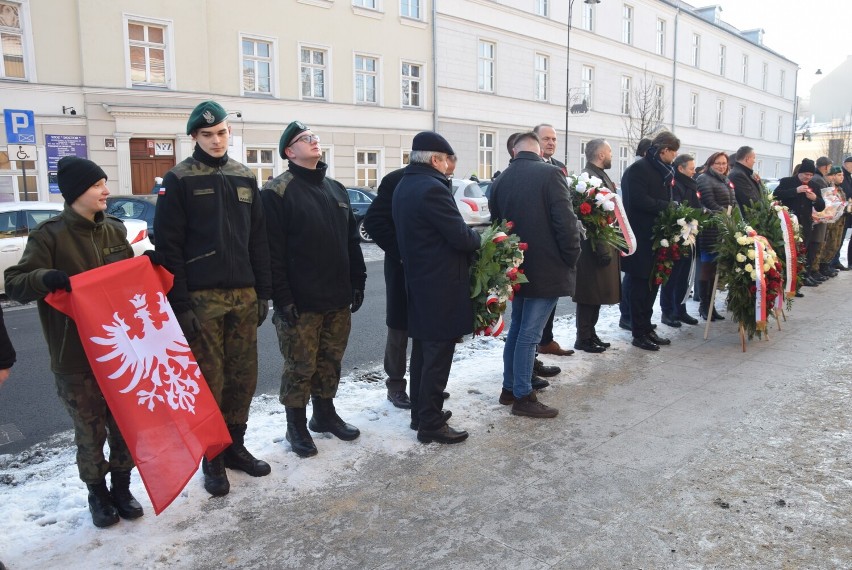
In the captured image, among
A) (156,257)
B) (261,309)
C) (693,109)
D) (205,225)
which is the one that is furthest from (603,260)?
(693,109)

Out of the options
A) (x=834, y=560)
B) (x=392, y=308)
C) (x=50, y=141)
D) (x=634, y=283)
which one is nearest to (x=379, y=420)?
(x=392, y=308)

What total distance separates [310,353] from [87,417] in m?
1.36

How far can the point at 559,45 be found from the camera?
3272cm

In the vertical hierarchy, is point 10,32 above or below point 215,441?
above

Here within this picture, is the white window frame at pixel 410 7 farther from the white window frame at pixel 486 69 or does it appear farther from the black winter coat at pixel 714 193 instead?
the black winter coat at pixel 714 193

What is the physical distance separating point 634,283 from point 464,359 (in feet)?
6.61

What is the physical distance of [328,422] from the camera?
476 cm

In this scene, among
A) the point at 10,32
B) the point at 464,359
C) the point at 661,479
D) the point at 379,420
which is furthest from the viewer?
the point at 10,32

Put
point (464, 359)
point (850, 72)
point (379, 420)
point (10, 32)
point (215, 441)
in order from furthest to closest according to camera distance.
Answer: point (850, 72) → point (10, 32) → point (464, 359) → point (379, 420) → point (215, 441)

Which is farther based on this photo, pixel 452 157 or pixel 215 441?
pixel 452 157

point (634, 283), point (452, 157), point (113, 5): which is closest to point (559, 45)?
point (113, 5)

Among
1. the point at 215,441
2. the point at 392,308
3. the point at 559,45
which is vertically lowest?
the point at 215,441

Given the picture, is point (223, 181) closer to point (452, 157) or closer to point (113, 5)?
point (452, 157)

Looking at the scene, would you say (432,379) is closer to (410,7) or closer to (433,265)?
(433,265)
